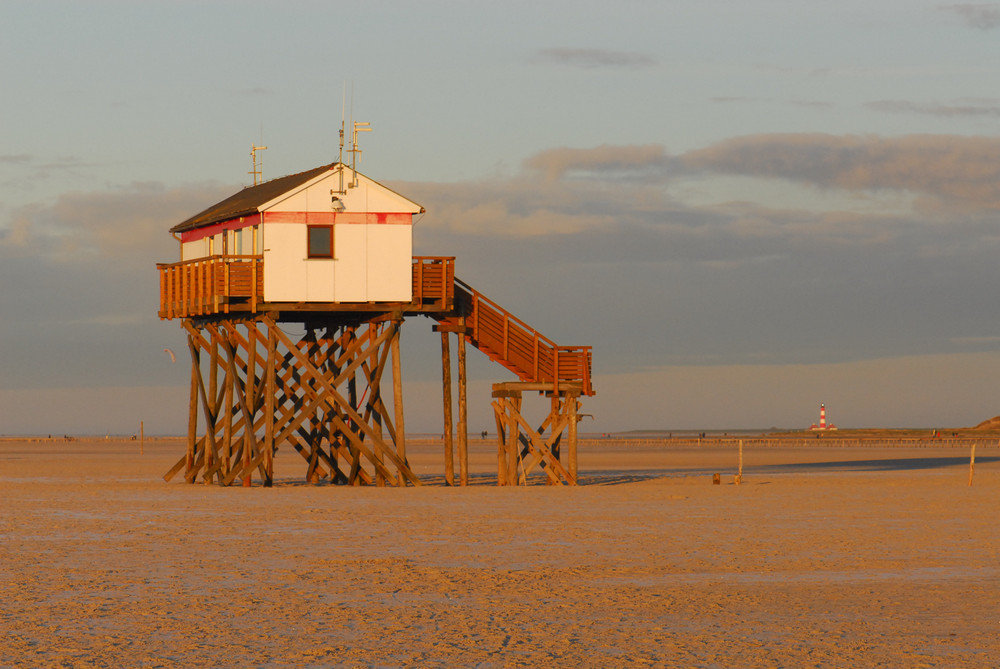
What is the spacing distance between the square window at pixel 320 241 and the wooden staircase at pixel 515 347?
12.3ft

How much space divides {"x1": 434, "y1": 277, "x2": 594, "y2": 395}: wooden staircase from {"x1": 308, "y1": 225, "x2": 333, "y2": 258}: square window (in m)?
3.74

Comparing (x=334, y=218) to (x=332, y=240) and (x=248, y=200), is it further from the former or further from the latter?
(x=248, y=200)

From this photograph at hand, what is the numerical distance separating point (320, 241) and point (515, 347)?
244 inches

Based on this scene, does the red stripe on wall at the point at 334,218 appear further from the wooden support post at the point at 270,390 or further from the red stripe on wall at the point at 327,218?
the wooden support post at the point at 270,390

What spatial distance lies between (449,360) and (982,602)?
2355 cm

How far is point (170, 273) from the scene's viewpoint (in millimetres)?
40875

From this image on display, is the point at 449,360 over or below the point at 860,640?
over

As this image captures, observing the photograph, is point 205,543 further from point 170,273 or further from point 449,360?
point 170,273

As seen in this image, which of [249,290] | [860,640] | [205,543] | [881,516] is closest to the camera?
[860,640]

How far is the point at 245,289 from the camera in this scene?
1453 inches

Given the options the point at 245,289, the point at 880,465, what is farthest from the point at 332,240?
the point at 880,465

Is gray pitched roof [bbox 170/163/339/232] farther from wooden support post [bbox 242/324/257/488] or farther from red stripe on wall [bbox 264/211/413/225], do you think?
wooden support post [bbox 242/324/257/488]

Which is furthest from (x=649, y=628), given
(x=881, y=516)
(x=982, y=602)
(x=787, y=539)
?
(x=881, y=516)

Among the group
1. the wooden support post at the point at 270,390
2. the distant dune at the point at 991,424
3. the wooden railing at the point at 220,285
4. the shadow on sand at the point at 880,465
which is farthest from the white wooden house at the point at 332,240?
the distant dune at the point at 991,424
